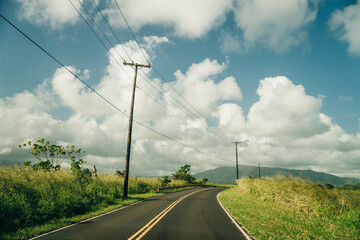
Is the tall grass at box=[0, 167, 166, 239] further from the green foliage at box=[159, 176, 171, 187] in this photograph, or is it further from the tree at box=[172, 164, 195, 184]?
the tree at box=[172, 164, 195, 184]

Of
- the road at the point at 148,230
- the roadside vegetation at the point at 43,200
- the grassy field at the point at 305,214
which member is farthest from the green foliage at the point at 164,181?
the road at the point at 148,230

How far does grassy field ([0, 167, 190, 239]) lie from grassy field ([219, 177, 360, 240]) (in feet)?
29.7

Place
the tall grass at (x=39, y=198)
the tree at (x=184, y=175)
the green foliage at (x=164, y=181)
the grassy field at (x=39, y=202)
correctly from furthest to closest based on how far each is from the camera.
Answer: the tree at (x=184, y=175), the green foliage at (x=164, y=181), the tall grass at (x=39, y=198), the grassy field at (x=39, y=202)

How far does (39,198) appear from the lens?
37.1ft

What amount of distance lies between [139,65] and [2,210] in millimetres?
17422

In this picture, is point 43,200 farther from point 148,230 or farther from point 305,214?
point 305,214

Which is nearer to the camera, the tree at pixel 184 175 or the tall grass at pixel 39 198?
the tall grass at pixel 39 198

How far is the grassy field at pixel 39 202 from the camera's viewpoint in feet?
28.1

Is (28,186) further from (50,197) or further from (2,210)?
(2,210)

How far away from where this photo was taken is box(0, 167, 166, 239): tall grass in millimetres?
8875

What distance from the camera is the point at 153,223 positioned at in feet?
32.3

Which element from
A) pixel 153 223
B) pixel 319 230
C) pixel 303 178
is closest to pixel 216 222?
pixel 153 223

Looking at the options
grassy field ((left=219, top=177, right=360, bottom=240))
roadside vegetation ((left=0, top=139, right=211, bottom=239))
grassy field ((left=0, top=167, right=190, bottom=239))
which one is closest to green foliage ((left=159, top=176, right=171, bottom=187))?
roadside vegetation ((left=0, top=139, right=211, bottom=239))

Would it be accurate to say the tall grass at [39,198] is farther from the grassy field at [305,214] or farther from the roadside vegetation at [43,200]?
the grassy field at [305,214]
